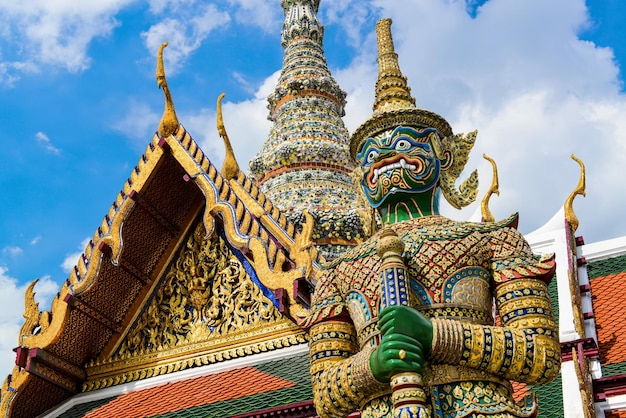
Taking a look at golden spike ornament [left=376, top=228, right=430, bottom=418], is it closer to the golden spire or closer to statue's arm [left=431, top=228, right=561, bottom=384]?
statue's arm [left=431, top=228, right=561, bottom=384]

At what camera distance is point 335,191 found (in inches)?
405

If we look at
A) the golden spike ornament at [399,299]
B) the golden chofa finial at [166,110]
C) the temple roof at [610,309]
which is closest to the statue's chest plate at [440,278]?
the golden spike ornament at [399,299]

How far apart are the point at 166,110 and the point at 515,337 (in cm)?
376

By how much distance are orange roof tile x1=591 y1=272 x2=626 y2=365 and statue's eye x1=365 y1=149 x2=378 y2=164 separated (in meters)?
1.73

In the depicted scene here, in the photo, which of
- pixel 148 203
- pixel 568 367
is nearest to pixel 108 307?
pixel 148 203

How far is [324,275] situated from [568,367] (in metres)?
1.46

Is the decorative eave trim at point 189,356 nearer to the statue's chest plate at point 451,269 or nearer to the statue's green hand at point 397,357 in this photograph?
the statue's chest plate at point 451,269

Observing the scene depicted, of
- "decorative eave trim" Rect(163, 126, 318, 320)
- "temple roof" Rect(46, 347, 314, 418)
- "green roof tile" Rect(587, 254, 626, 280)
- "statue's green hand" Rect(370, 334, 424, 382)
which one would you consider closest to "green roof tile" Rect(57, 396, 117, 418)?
"temple roof" Rect(46, 347, 314, 418)

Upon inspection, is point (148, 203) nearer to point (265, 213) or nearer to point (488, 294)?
point (265, 213)

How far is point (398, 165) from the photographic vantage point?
3.55 metres

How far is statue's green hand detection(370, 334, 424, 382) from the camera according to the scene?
2.76m

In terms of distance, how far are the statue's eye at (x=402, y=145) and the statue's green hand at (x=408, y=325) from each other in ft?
3.06

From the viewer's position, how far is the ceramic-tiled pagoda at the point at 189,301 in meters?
4.93

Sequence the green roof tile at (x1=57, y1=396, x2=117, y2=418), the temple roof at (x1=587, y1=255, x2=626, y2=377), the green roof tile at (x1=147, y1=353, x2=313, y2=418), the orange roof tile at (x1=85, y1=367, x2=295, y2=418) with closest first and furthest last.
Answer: the temple roof at (x1=587, y1=255, x2=626, y2=377) < the green roof tile at (x1=147, y1=353, x2=313, y2=418) < the orange roof tile at (x1=85, y1=367, x2=295, y2=418) < the green roof tile at (x1=57, y1=396, x2=117, y2=418)
